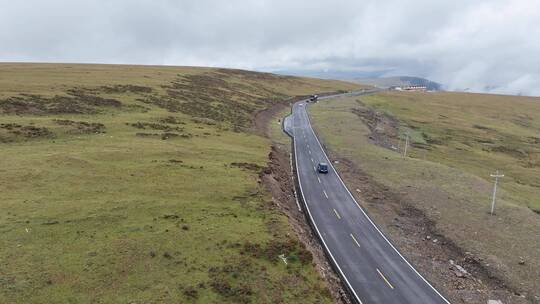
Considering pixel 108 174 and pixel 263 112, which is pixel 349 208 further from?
pixel 263 112

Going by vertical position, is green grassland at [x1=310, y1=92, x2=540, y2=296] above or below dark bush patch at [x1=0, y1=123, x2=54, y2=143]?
below

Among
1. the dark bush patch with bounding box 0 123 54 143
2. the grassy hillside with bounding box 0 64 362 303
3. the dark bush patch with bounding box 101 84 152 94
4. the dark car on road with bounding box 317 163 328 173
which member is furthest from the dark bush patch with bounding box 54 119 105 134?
the dark car on road with bounding box 317 163 328 173

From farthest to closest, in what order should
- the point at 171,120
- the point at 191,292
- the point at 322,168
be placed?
the point at 171,120
the point at 322,168
the point at 191,292

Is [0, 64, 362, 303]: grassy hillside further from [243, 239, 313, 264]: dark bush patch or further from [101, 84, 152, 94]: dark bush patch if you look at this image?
[101, 84, 152, 94]: dark bush patch

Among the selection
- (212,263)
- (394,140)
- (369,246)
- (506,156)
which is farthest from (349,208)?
(506,156)

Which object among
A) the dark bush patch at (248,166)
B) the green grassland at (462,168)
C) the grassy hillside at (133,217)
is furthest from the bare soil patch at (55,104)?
the green grassland at (462,168)

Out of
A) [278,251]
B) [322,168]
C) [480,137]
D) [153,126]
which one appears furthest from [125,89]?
[480,137]

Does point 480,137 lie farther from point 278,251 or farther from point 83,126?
point 83,126
